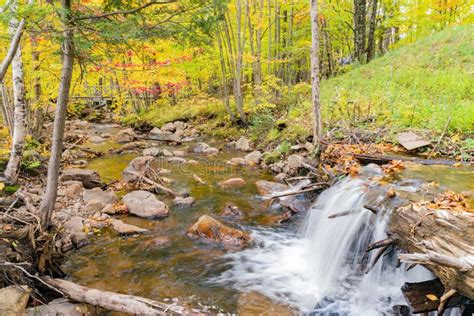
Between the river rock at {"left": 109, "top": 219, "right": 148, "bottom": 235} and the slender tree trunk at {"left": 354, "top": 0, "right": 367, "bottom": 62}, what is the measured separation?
644 inches

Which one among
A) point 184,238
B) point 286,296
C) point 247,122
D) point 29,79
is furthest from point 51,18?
point 247,122

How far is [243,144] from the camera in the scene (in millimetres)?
15031

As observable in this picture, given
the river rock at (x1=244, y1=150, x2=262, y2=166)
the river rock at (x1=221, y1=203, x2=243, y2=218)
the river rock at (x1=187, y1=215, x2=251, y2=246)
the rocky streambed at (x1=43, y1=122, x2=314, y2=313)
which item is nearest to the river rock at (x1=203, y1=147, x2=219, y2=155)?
the rocky streambed at (x1=43, y1=122, x2=314, y2=313)

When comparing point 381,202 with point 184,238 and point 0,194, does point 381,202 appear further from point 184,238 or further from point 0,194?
point 0,194

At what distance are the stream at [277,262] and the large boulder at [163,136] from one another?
10560 mm

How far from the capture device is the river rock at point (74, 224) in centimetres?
680

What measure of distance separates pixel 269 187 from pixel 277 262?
356 cm

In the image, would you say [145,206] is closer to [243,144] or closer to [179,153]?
[179,153]

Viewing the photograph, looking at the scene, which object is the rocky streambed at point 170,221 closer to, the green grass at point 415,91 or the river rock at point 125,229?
the river rock at point 125,229

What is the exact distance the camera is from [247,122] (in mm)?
17422

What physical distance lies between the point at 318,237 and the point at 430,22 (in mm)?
23460

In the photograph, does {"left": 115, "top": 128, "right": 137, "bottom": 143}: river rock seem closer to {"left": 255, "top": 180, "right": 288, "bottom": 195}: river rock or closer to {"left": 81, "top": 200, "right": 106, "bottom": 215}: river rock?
{"left": 81, "top": 200, "right": 106, "bottom": 215}: river rock

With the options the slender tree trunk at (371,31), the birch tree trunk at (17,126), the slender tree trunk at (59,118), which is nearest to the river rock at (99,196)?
the birch tree trunk at (17,126)

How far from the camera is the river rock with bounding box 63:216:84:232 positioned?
6.80 metres
